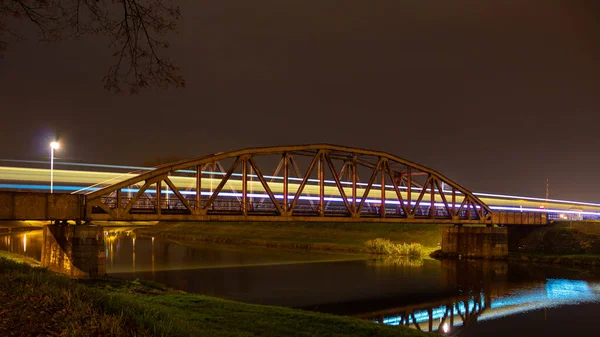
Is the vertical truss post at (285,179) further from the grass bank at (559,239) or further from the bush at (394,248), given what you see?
Result: the grass bank at (559,239)

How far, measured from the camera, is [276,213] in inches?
1881

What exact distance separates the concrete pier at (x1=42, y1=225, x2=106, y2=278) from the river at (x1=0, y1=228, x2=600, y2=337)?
6120 mm

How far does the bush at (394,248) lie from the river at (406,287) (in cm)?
589

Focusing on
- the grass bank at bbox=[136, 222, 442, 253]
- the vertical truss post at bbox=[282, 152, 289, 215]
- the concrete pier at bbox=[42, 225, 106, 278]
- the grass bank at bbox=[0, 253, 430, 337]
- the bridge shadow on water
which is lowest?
the bridge shadow on water

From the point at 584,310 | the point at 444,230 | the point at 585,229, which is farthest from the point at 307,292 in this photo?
the point at 585,229

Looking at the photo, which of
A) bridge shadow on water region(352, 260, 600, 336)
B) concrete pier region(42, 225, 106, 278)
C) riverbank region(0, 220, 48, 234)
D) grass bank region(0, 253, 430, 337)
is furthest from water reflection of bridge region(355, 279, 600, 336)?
riverbank region(0, 220, 48, 234)

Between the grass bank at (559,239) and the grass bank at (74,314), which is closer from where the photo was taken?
the grass bank at (74,314)

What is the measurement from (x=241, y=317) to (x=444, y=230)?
52.4m

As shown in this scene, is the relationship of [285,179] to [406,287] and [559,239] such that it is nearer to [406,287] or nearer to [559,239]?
[406,287]

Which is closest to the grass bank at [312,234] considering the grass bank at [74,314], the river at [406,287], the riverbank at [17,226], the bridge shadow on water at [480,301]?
the river at [406,287]

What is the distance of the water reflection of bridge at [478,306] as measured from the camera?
28.8 metres

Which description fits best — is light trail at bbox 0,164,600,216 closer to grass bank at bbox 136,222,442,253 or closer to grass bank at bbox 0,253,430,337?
grass bank at bbox 136,222,442,253

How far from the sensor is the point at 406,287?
4016cm

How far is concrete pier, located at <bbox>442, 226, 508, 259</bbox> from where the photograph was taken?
65625 millimetres
